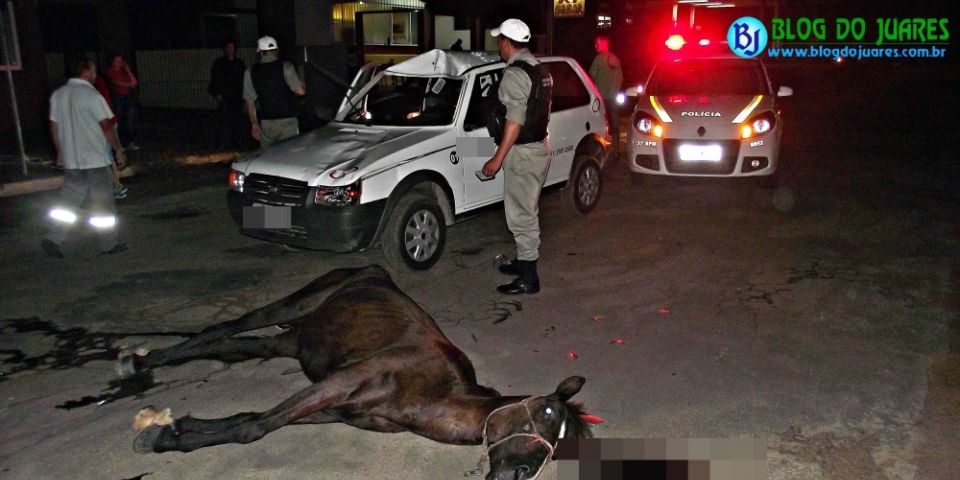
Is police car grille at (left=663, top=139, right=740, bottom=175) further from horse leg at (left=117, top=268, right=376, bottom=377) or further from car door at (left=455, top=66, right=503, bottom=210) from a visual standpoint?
horse leg at (left=117, top=268, right=376, bottom=377)

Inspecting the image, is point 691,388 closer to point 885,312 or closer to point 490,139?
point 885,312

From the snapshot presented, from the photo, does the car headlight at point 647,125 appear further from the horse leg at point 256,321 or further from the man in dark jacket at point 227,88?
the man in dark jacket at point 227,88

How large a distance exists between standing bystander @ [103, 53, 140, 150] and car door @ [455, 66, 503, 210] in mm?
8077

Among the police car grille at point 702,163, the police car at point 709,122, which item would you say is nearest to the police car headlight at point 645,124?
the police car at point 709,122

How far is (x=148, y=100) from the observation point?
2106cm

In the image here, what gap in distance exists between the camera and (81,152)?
24.1ft

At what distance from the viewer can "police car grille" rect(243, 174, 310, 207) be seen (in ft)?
21.4

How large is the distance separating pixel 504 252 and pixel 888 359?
11.9 feet

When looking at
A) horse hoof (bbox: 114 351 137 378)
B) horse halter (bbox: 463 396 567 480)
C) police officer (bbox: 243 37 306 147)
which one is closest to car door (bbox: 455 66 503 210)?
police officer (bbox: 243 37 306 147)

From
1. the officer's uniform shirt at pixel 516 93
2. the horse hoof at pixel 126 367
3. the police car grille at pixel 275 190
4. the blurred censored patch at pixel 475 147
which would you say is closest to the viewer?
the horse hoof at pixel 126 367

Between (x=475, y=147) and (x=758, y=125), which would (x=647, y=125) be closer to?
(x=758, y=125)

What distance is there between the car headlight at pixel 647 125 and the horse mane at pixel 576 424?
279 inches

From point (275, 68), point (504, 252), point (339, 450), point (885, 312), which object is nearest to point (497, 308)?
point (504, 252)

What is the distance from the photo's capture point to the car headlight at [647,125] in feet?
32.0
